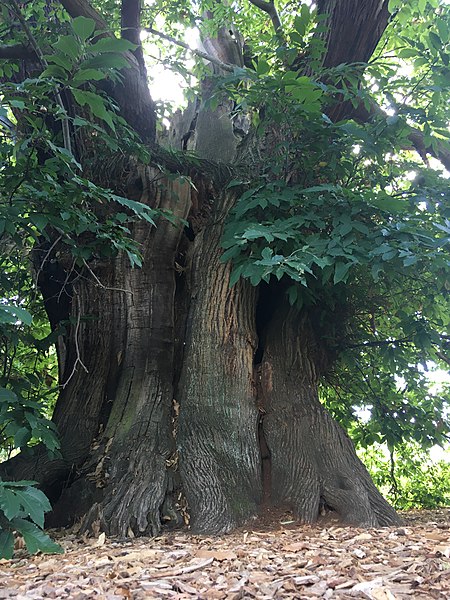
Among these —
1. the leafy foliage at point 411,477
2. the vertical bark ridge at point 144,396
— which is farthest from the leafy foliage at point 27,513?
the leafy foliage at point 411,477

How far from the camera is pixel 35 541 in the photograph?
1867 millimetres

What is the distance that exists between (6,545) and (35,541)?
119 millimetres

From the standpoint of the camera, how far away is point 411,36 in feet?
14.3

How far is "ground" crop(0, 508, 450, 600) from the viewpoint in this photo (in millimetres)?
1577

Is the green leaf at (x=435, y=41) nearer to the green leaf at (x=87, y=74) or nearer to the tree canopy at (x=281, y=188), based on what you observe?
the tree canopy at (x=281, y=188)

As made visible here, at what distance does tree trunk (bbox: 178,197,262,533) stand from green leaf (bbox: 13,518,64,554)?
1.01m

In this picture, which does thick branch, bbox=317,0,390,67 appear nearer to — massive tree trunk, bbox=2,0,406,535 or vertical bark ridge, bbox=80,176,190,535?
massive tree trunk, bbox=2,0,406,535

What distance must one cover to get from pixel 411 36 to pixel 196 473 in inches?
153

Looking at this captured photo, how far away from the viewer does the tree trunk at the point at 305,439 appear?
10.1ft

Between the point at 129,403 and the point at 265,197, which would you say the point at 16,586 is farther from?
the point at 265,197

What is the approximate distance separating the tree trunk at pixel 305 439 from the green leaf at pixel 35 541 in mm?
1557

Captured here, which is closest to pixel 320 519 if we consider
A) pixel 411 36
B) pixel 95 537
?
pixel 95 537

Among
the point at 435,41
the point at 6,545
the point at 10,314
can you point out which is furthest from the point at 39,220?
the point at 435,41

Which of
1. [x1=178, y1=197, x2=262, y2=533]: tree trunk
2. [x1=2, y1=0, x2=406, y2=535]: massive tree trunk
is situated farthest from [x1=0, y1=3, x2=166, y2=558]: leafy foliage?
[x1=178, y1=197, x2=262, y2=533]: tree trunk
